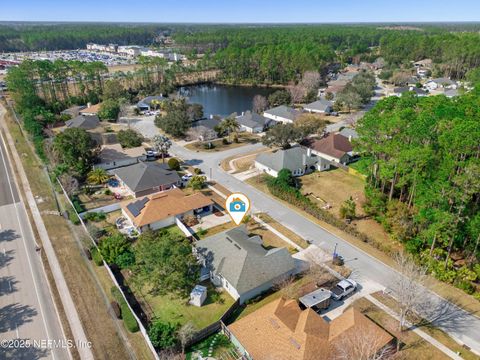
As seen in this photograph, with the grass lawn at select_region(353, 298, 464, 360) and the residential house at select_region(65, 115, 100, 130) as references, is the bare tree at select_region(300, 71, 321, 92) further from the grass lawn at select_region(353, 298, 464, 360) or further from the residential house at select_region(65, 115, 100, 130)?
the grass lawn at select_region(353, 298, 464, 360)

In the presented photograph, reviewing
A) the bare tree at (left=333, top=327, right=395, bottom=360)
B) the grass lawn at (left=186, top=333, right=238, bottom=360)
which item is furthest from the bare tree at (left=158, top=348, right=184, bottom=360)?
the bare tree at (left=333, top=327, right=395, bottom=360)

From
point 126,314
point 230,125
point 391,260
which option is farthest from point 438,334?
point 230,125

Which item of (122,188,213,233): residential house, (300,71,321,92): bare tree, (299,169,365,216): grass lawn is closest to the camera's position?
(122,188,213,233): residential house

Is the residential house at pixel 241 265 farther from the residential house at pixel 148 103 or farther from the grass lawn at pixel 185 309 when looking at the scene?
the residential house at pixel 148 103

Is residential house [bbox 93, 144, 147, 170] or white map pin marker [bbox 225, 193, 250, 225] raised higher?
residential house [bbox 93, 144, 147, 170]

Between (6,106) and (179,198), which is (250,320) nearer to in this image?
(179,198)

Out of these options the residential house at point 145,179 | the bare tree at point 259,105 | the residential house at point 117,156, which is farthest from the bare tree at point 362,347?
the bare tree at point 259,105

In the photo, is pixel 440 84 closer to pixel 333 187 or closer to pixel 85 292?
pixel 333 187
